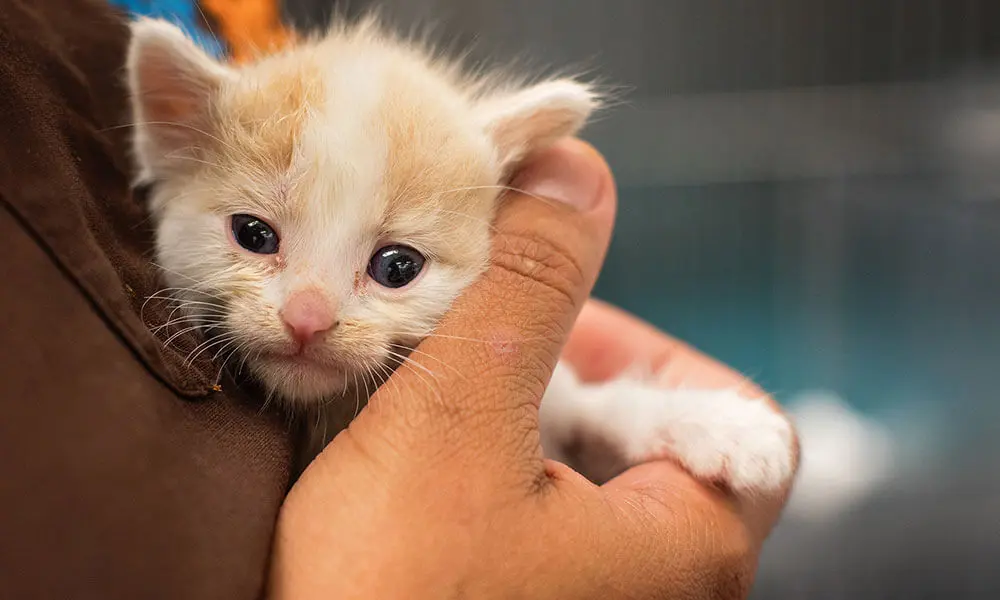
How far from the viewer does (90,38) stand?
3.19 feet

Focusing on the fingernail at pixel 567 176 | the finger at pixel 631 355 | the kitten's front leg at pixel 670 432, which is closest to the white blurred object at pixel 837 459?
the finger at pixel 631 355

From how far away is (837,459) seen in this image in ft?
8.27

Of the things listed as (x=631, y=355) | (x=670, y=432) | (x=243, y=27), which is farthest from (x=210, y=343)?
(x=631, y=355)

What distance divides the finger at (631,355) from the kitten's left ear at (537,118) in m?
0.63

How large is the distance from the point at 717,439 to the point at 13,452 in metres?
0.91

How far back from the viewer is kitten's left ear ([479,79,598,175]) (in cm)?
108

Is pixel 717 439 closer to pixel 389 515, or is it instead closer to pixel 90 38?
pixel 389 515

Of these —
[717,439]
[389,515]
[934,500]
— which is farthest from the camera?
[934,500]

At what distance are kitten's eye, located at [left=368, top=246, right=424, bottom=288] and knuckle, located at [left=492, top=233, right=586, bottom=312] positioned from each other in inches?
4.4

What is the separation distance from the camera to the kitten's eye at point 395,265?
100 cm

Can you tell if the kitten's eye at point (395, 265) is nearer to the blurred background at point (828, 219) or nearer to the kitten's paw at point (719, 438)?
the kitten's paw at point (719, 438)

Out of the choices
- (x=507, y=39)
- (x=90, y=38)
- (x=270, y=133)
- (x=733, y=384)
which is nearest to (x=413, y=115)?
(x=270, y=133)

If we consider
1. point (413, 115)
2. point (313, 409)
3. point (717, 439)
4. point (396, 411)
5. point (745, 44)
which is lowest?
point (313, 409)

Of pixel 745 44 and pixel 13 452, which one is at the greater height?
pixel 745 44
